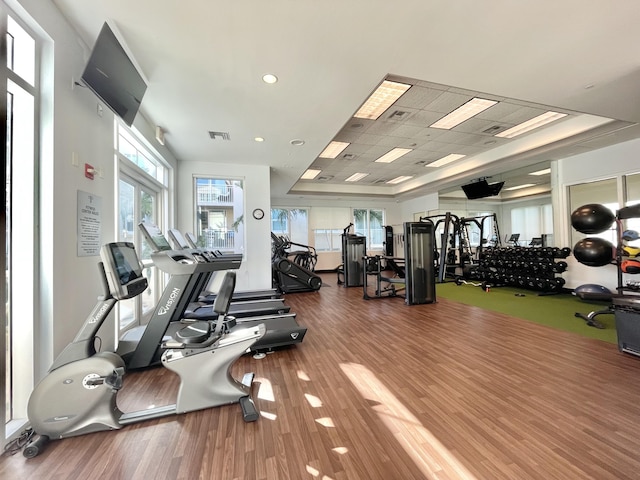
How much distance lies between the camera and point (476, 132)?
548 centimetres

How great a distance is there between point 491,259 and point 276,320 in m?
6.38

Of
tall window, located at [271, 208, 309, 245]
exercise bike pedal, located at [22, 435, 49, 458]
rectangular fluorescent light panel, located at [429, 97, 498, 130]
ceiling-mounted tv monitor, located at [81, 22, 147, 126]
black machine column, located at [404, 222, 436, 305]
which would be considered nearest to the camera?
exercise bike pedal, located at [22, 435, 49, 458]

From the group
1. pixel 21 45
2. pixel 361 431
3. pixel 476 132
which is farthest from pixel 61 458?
pixel 476 132

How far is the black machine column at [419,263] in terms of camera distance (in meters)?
5.32

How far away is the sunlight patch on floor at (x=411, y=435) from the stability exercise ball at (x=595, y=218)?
3.78 m

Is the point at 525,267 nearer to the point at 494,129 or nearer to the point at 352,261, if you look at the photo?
the point at 494,129

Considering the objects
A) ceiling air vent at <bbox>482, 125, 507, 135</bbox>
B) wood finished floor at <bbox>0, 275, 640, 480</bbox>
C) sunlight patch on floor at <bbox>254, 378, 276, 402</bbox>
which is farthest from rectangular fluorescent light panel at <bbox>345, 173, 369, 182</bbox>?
sunlight patch on floor at <bbox>254, 378, 276, 402</bbox>

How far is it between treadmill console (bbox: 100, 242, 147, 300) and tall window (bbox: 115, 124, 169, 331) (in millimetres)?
1257

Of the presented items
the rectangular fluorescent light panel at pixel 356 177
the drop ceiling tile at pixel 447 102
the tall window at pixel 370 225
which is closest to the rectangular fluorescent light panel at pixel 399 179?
the rectangular fluorescent light panel at pixel 356 177

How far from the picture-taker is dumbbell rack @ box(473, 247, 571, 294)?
580 centimetres

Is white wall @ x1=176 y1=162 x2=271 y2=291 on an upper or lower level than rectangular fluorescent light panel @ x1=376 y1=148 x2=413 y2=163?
lower

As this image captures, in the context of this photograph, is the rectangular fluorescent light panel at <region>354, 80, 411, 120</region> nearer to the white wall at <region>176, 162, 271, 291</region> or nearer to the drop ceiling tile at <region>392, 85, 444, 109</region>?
the drop ceiling tile at <region>392, 85, 444, 109</region>

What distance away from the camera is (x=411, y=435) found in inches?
66.9

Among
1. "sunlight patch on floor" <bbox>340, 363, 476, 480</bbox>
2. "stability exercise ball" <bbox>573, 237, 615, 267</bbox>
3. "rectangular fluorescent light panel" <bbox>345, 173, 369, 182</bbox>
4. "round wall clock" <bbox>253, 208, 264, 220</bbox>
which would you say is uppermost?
"rectangular fluorescent light panel" <bbox>345, 173, 369, 182</bbox>
